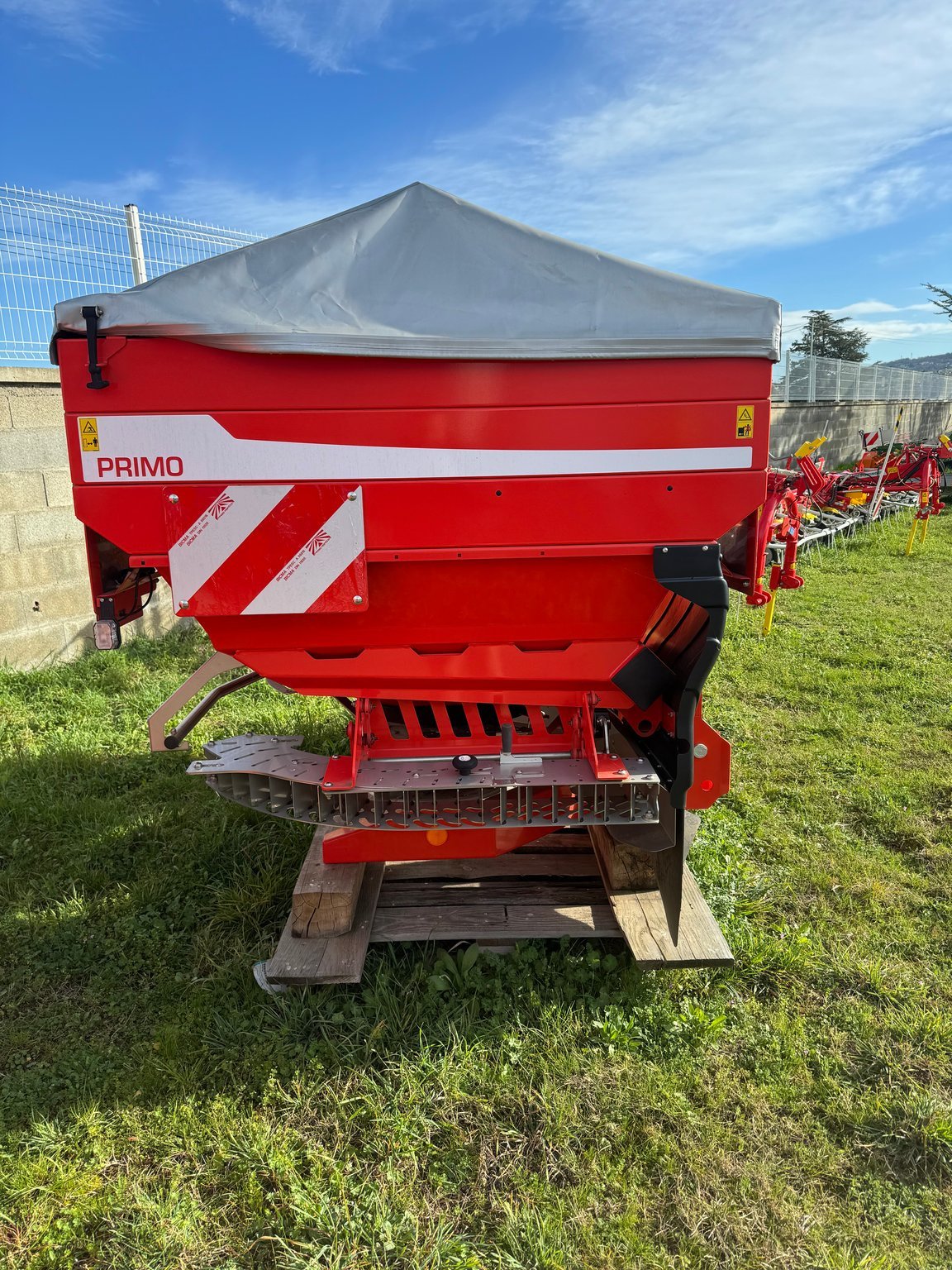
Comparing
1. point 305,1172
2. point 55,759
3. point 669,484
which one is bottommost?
point 305,1172

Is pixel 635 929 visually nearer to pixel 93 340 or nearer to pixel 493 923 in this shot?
pixel 493 923

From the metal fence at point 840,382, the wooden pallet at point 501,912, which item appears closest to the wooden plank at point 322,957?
the wooden pallet at point 501,912

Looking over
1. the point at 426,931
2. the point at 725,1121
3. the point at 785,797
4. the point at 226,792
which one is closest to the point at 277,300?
the point at 226,792

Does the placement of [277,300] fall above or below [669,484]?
above

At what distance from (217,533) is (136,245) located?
4.58 m

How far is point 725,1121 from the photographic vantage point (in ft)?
7.40

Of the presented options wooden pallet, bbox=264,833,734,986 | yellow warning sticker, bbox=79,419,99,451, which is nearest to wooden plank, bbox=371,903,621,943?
wooden pallet, bbox=264,833,734,986

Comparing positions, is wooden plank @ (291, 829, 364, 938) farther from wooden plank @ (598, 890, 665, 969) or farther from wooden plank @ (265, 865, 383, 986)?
wooden plank @ (598, 890, 665, 969)

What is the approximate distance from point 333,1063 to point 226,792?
93 centimetres

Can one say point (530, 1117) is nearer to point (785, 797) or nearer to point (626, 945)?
point (626, 945)

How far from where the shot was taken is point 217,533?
241 centimetres

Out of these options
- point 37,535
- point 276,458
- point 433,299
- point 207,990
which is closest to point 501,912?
point 207,990

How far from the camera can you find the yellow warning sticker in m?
2.32

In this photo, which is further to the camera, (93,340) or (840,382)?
(840,382)
